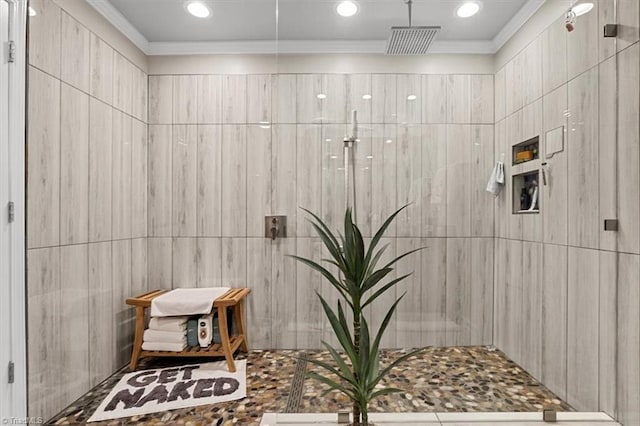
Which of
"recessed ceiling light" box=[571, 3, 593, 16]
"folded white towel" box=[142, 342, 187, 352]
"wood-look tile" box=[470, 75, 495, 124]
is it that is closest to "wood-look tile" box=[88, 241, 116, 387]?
"folded white towel" box=[142, 342, 187, 352]

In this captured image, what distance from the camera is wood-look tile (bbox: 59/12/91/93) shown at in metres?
2.25

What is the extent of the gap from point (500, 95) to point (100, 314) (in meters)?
2.80

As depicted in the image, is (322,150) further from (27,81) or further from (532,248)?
(27,81)

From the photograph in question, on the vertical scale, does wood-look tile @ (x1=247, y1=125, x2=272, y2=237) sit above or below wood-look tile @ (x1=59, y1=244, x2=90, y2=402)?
above

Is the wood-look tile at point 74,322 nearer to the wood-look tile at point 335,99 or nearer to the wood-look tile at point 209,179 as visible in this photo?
the wood-look tile at point 209,179

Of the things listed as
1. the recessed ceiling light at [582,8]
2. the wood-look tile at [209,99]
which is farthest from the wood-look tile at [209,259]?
the recessed ceiling light at [582,8]

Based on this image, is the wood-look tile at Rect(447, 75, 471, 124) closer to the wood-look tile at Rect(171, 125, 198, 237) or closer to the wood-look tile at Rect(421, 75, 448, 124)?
the wood-look tile at Rect(421, 75, 448, 124)

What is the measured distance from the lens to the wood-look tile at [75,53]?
225 centimetres

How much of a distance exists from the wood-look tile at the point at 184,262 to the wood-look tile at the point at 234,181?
30 cm

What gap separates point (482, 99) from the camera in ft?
6.45

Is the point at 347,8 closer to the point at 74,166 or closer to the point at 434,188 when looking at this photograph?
the point at 434,188

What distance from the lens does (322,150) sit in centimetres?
202

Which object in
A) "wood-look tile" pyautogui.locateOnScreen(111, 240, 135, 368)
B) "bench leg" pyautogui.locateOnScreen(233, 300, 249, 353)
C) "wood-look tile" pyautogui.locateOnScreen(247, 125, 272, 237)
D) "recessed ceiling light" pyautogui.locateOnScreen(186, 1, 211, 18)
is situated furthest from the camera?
"wood-look tile" pyautogui.locateOnScreen(247, 125, 272, 237)

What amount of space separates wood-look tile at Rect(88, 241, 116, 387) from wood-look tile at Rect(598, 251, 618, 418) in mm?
2909
